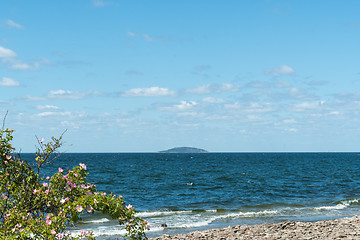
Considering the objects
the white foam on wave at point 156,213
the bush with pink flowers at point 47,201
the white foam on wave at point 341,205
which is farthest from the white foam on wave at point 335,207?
the bush with pink flowers at point 47,201

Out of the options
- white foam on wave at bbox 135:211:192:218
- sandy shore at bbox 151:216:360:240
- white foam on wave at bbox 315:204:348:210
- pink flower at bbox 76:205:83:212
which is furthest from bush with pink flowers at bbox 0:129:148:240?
white foam on wave at bbox 315:204:348:210

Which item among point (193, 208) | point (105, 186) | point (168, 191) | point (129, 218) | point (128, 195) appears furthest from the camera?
point (105, 186)

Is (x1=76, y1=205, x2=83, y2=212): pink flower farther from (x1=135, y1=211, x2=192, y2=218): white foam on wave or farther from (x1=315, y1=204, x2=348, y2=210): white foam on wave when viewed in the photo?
(x1=315, y1=204, x2=348, y2=210): white foam on wave

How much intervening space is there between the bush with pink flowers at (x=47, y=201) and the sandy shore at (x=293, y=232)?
757 cm

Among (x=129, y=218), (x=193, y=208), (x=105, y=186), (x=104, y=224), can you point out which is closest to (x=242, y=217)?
(x=193, y=208)

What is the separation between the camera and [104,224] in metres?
21.9

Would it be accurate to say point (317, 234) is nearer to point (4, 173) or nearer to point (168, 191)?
point (4, 173)

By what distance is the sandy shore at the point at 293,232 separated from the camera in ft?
45.3

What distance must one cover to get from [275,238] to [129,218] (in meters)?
7.98

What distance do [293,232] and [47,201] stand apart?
1054cm

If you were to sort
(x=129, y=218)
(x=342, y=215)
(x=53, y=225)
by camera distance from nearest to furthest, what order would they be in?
(x=53, y=225) → (x=129, y=218) → (x=342, y=215)

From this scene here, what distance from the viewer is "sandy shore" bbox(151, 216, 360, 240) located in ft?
45.3

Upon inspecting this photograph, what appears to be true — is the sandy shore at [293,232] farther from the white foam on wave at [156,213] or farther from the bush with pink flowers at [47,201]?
the white foam on wave at [156,213]

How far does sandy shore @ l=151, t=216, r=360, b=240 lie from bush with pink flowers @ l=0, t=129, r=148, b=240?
757 centimetres
